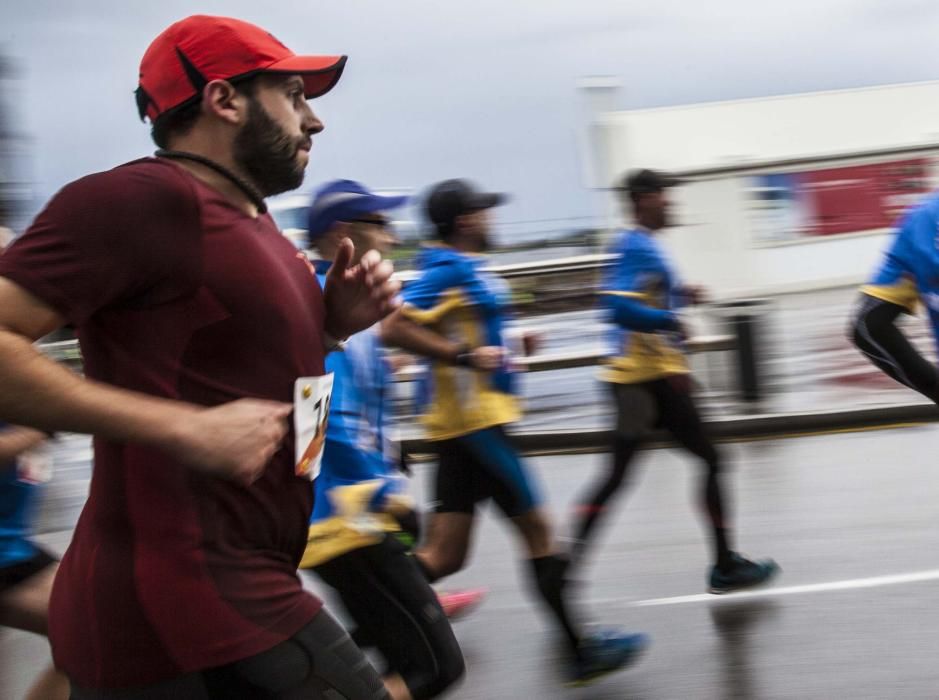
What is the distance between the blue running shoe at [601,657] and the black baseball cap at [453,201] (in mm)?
1561

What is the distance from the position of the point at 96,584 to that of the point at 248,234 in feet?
1.93

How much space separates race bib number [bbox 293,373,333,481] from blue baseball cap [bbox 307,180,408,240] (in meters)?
1.85

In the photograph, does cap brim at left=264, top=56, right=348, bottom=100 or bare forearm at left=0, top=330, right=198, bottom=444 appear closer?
bare forearm at left=0, top=330, right=198, bottom=444

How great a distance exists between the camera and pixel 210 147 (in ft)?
7.52

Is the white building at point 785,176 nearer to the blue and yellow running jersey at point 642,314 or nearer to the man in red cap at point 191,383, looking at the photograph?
the blue and yellow running jersey at point 642,314

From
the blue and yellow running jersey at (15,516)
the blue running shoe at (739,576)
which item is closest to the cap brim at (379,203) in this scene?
the blue and yellow running jersey at (15,516)

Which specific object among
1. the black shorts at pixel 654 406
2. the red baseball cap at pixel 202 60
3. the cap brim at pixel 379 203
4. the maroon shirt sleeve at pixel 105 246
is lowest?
the black shorts at pixel 654 406

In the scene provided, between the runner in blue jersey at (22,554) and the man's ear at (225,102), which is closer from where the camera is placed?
the man's ear at (225,102)

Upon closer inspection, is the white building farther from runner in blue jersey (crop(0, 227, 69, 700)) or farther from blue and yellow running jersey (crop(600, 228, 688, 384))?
runner in blue jersey (crop(0, 227, 69, 700))

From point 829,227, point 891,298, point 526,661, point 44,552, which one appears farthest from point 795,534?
point 829,227

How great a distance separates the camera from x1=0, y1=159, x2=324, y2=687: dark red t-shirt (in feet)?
6.70

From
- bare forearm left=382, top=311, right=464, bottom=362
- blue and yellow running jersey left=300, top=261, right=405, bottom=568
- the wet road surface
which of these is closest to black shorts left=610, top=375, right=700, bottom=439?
the wet road surface

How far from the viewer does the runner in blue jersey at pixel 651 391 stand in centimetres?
565

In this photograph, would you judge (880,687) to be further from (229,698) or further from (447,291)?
(229,698)
